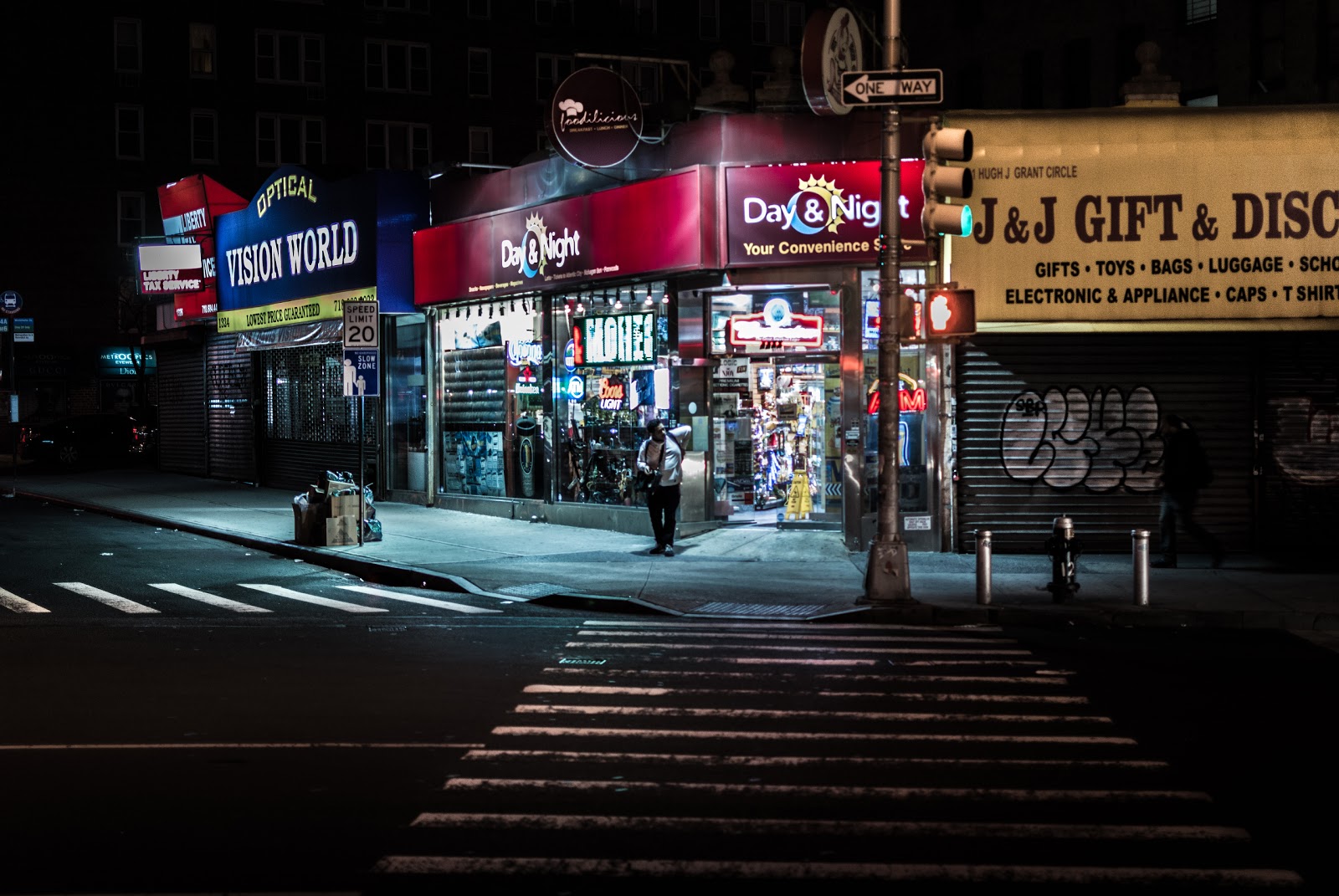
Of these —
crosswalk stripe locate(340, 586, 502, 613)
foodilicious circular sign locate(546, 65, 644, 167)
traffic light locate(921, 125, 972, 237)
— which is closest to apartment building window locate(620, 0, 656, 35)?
foodilicious circular sign locate(546, 65, 644, 167)

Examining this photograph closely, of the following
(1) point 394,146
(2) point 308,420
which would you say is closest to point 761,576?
(2) point 308,420

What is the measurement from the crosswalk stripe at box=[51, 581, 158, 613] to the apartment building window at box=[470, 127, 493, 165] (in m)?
46.2

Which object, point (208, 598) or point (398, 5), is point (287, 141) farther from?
point (208, 598)

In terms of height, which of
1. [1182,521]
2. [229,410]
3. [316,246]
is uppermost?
[316,246]

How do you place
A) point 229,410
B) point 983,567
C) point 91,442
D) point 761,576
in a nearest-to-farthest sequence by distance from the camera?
1. point 983,567
2. point 761,576
3. point 229,410
4. point 91,442

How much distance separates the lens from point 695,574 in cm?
1627

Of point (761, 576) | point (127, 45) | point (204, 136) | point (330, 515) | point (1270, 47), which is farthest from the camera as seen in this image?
point (204, 136)

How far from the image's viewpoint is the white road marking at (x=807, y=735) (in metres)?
8.11

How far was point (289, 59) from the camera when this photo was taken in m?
56.4

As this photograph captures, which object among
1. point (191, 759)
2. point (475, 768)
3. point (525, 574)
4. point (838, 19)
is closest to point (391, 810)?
point (475, 768)

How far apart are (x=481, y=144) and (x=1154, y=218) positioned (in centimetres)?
4575

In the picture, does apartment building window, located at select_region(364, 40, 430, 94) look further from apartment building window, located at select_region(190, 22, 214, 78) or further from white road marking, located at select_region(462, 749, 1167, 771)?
white road marking, located at select_region(462, 749, 1167, 771)

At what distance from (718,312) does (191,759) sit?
12979 millimetres

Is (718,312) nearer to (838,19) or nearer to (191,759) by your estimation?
(838,19)
